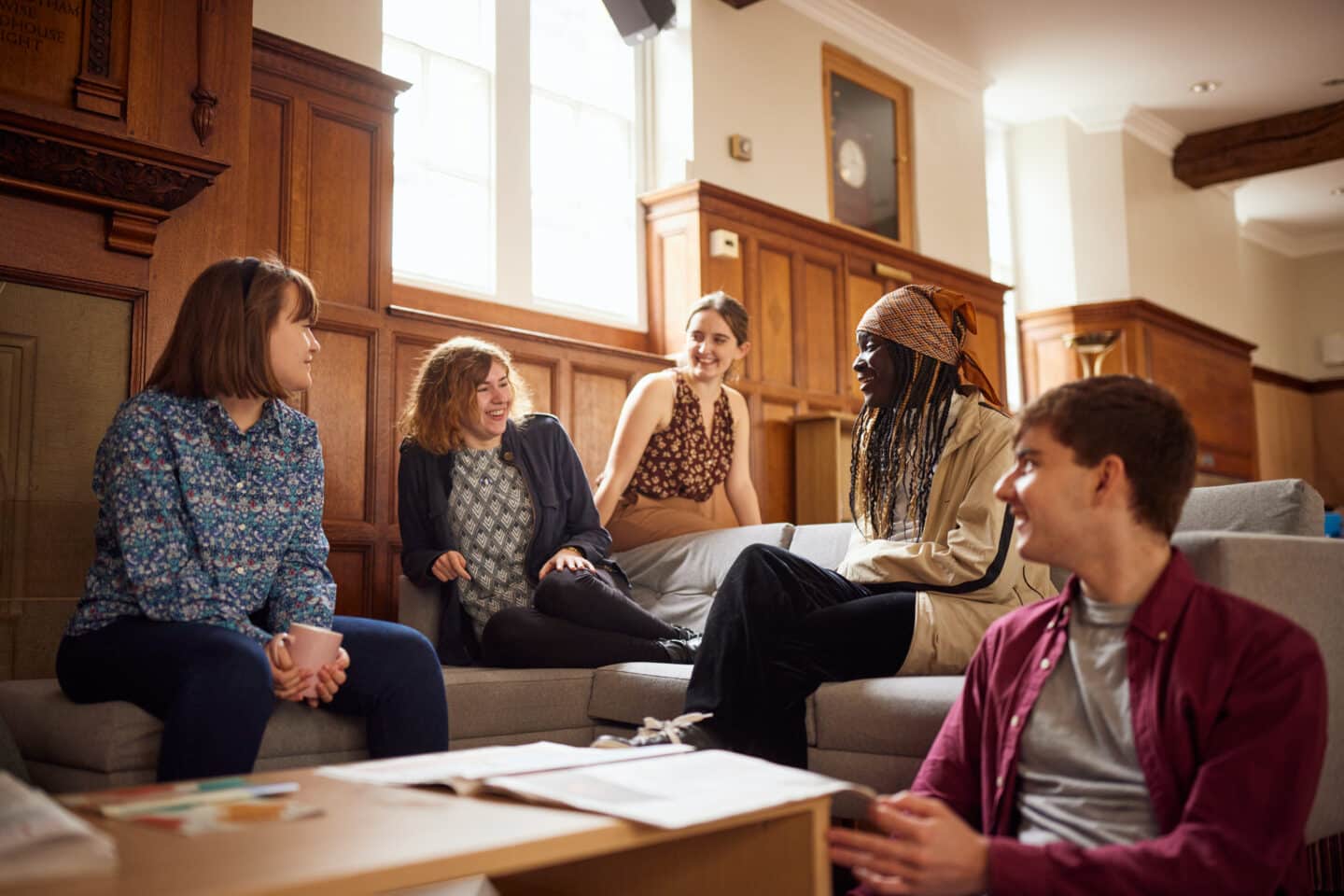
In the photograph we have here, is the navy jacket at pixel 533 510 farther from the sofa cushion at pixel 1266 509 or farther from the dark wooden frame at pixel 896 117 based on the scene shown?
the dark wooden frame at pixel 896 117

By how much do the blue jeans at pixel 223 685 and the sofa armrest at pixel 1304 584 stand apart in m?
1.38

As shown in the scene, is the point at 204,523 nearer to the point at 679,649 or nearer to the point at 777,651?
the point at 777,651

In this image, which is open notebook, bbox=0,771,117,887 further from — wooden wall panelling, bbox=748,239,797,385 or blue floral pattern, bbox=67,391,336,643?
wooden wall panelling, bbox=748,239,797,385

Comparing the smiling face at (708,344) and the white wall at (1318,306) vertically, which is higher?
the white wall at (1318,306)

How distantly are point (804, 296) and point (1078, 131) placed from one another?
3.18 m

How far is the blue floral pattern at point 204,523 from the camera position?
6.87 feet

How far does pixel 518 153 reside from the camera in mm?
4848

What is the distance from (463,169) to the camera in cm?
466

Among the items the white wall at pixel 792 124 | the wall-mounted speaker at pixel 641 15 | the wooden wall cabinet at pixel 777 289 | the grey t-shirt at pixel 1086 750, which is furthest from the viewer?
the white wall at pixel 792 124

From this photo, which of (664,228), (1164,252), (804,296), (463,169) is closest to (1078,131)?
(1164,252)

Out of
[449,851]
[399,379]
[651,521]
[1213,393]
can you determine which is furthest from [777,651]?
[1213,393]

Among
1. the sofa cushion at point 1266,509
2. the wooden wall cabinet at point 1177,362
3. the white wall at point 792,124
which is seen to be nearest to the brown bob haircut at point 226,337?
the sofa cushion at point 1266,509

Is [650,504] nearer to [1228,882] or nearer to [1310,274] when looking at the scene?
[1228,882]

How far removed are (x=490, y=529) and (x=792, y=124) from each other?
11.2 ft
